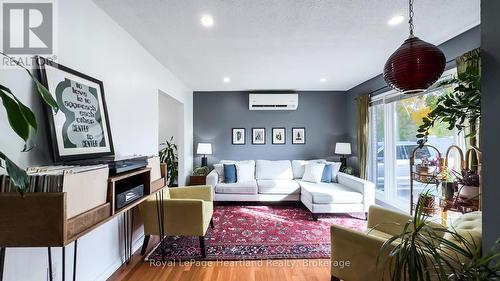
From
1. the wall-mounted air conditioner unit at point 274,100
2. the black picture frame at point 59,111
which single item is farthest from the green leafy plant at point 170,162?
the black picture frame at point 59,111

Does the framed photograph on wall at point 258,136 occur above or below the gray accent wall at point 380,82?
below

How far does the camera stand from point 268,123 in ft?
17.1

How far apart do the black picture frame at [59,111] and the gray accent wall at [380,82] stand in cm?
320

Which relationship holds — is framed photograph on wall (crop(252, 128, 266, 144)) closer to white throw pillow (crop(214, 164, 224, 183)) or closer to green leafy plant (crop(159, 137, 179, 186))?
white throw pillow (crop(214, 164, 224, 183))

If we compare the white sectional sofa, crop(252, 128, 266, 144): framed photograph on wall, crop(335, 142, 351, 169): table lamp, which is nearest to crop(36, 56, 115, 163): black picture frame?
the white sectional sofa

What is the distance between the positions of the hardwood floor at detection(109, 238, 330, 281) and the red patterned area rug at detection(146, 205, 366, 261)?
0.32 feet

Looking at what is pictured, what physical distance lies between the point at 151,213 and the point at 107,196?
109cm

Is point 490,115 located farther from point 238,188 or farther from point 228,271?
point 238,188

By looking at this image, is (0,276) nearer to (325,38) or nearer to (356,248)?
(356,248)

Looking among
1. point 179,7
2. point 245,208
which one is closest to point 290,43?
point 179,7

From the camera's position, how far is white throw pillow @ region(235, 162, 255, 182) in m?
4.46

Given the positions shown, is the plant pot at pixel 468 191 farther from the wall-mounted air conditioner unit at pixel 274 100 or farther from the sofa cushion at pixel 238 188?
the wall-mounted air conditioner unit at pixel 274 100

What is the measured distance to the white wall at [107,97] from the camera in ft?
4.23

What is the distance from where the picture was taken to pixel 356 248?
154 centimetres
